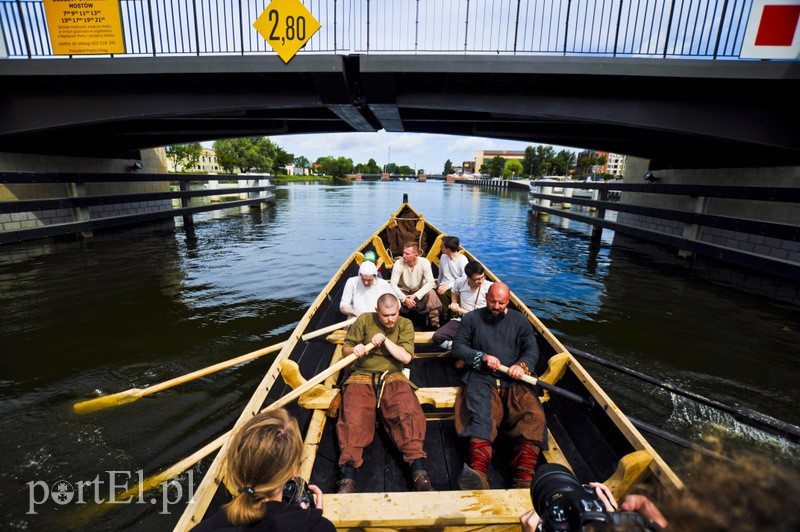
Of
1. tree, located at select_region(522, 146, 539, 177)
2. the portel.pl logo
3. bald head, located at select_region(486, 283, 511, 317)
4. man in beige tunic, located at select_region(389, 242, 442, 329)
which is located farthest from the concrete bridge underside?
tree, located at select_region(522, 146, 539, 177)

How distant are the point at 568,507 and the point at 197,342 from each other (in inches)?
259

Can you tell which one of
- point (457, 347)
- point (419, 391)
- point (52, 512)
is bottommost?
point (52, 512)

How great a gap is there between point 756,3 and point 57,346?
583 inches

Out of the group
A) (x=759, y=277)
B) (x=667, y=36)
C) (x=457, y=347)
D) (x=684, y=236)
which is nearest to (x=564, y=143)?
(x=684, y=236)

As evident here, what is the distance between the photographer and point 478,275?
4832mm

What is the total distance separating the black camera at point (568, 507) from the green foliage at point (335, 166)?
425 feet

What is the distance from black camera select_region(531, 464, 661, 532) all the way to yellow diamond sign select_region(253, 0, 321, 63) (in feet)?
32.1

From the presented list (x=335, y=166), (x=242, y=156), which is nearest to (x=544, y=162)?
(x=335, y=166)

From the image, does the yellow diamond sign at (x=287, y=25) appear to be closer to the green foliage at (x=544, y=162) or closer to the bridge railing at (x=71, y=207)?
the bridge railing at (x=71, y=207)

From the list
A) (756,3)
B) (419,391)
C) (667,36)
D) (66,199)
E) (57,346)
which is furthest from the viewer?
(66,199)

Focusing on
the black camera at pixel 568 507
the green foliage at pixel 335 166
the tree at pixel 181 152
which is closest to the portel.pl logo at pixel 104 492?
the black camera at pixel 568 507

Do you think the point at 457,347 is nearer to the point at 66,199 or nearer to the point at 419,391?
the point at 419,391

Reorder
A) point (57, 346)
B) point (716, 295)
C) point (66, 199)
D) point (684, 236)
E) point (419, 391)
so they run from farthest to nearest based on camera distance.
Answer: point (66, 199), point (684, 236), point (716, 295), point (57, 346), point (419, 391)

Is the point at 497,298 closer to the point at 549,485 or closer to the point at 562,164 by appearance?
the point at 549,485
